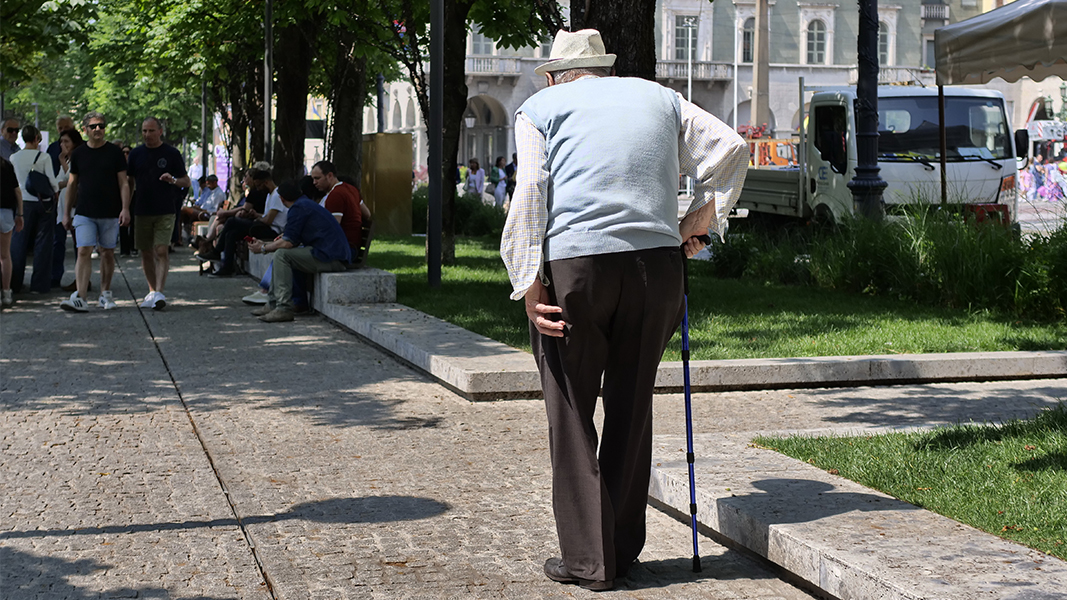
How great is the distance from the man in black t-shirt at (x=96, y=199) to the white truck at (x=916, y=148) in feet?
28.9

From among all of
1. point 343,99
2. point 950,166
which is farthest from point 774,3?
point 950,166

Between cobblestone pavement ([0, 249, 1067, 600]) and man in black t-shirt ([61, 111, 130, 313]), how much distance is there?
2161mm

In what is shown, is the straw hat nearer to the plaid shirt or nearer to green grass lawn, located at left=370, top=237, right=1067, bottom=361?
the plaid shirt

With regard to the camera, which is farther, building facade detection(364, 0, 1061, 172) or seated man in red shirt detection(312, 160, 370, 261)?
building facade detection(364, 0, 1061, 172)

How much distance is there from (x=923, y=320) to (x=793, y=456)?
5.52 m

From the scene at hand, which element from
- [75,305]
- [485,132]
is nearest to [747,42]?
[485,132]

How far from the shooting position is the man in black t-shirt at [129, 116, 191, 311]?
1328 cm

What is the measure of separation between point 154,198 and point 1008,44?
843cm

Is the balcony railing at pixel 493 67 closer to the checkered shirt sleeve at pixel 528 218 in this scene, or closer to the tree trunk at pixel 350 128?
the tree trunk at pixel 350 128

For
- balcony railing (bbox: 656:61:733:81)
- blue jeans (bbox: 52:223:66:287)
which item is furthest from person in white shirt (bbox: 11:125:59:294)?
balcony railing (bbox: 656:61:733:81)

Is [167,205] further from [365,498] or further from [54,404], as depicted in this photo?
[365,498]

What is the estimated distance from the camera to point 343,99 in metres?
28.1

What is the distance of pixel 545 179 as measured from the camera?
441 centimetres

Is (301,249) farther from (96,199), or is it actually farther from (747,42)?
(747,42)
